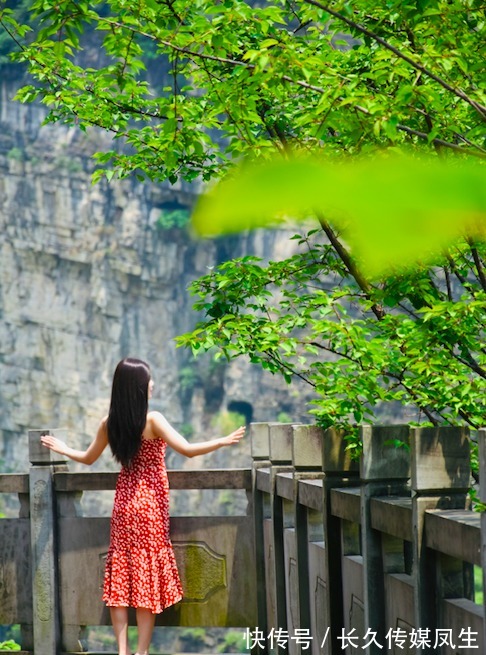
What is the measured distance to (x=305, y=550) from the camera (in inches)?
165

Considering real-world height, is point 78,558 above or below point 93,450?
below

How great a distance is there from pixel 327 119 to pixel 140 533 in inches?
108

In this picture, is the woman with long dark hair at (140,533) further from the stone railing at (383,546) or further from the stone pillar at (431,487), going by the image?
the stone pillar at (431,487)

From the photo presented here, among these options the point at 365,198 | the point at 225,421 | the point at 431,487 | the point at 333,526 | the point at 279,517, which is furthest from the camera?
the point at 225,421

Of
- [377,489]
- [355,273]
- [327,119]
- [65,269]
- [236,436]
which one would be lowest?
[377,489]

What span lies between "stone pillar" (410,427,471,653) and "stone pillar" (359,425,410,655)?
451 millimetres

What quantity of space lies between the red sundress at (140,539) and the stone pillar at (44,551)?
0.69 metres

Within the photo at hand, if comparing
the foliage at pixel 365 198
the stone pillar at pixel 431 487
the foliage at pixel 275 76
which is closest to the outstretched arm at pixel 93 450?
the foliage at pixel 275 76

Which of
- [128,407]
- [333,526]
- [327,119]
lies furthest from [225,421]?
[327,119]

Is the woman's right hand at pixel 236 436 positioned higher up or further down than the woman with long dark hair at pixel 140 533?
higher up

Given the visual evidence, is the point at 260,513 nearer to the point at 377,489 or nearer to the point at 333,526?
the point at 333,526

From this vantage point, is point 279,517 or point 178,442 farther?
point 279,517

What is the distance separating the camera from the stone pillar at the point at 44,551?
18.3 feet

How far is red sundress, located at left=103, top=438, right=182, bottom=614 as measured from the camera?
4926 mm
